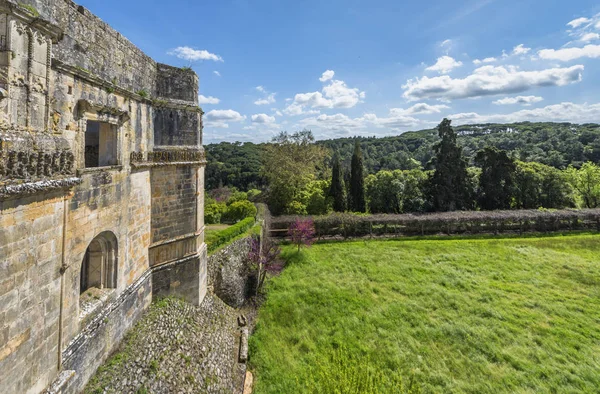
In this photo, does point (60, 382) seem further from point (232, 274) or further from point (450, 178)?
point (450, 178)

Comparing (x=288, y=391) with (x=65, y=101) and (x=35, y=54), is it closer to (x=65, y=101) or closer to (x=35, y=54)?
(x=65, y=101)

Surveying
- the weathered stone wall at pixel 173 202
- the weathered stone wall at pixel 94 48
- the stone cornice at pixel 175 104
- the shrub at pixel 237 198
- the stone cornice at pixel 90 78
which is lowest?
the shrub at pixel 237 198

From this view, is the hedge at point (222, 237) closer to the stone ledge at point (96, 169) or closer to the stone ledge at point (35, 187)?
the stone ledge at point (96, 169)

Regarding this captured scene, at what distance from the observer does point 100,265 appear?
644 centimetres

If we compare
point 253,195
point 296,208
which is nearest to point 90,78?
point 296,208

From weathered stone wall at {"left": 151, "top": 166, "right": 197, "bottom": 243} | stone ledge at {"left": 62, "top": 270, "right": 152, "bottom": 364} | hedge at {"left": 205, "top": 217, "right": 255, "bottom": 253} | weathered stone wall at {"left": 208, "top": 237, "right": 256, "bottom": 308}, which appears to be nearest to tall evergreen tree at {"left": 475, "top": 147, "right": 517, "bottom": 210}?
hedge at {"left": 205, "top": 217, "right": 255, "bottom": 253}

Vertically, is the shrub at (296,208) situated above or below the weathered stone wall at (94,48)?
below

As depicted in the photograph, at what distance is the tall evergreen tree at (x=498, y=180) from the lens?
94.1 ft

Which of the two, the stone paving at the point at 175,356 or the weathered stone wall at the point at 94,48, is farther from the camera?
the stone paving at the point at 175,356

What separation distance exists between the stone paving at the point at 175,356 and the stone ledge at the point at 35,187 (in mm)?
3955

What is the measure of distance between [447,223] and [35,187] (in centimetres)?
2503

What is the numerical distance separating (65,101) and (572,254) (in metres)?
26.3

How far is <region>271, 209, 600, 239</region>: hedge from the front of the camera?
2256cm

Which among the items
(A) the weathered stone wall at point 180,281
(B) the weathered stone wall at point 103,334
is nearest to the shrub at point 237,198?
(A) the weathered stone wall at point 180,281
